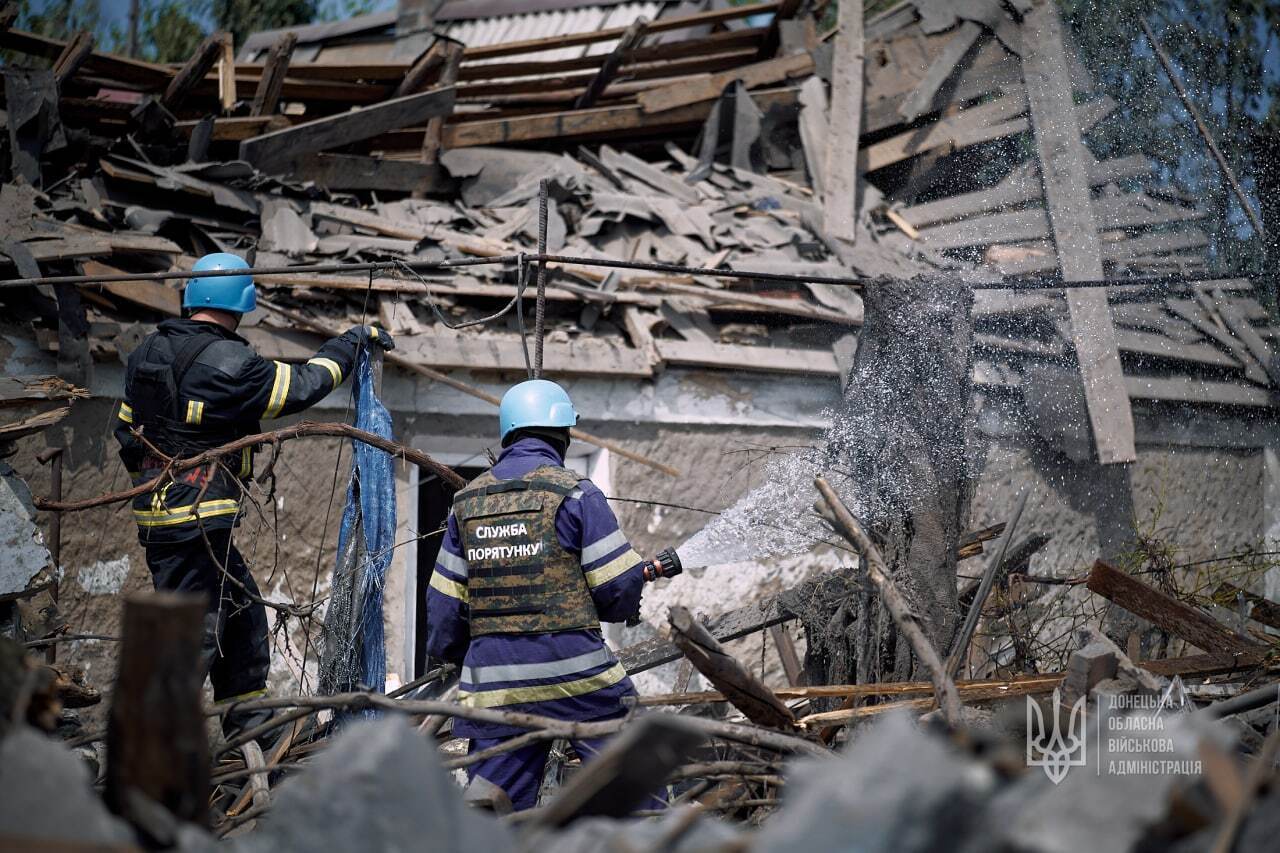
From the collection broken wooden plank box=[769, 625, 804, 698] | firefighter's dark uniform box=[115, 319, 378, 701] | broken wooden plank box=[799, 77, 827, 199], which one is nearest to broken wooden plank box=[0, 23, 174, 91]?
firefighter's dark uniform box=[115, 319, 378, 701]

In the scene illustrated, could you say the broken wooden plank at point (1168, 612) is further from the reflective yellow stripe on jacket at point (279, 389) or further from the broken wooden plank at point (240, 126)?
the broken wooden plank at point (240, 126)

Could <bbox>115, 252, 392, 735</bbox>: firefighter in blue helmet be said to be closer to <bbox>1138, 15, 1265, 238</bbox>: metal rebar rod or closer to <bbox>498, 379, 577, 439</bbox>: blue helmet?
<bbox>498, 379, 577, 439</bbox>: blue helmet

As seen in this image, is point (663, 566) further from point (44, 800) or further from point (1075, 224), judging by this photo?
point (1075, 224)

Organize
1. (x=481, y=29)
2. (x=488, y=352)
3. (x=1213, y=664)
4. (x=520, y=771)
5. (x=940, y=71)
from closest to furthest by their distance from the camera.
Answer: (x=520, y=771) < (x=1213, y=664) < (x=488, y=352) < (x=940, y=71) < (x=481, y=29)

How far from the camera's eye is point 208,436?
4797mm

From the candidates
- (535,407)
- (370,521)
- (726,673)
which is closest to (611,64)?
(370,521)

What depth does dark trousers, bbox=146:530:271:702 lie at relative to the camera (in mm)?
4711

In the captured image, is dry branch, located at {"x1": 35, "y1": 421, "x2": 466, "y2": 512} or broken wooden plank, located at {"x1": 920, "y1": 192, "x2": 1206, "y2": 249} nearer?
dry branch, located at {"x1": 35, "y1": 421, "x2": 466, "y2": 512}

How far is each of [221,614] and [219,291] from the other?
4.63 feet

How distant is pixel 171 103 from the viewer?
816 centimetres

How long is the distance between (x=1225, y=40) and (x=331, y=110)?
7.81 meters

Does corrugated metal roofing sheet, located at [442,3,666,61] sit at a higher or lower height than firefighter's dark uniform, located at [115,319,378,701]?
higher

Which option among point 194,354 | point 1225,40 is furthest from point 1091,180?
point 194,354

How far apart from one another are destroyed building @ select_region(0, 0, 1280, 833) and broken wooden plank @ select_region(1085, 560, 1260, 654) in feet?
1.89
